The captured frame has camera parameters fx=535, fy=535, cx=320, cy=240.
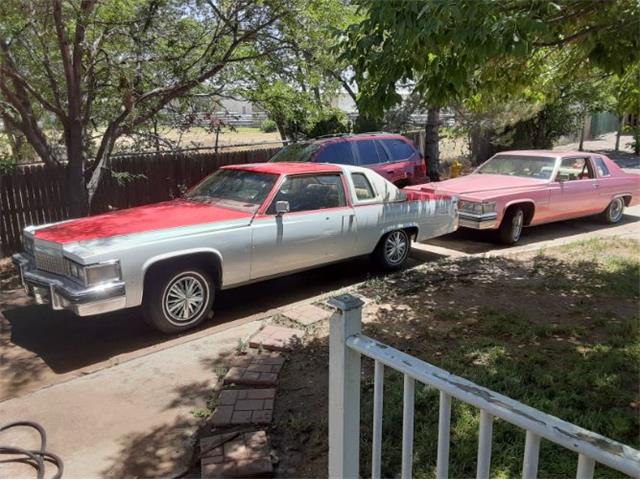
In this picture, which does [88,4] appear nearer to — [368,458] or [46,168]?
[46,168]

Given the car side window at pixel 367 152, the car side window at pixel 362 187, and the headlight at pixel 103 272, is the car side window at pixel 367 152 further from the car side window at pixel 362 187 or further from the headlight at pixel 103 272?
the headlight at pixel 103 272

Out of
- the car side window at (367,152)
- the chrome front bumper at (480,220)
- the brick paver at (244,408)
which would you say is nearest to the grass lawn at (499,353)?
the brick paver at (244,408)

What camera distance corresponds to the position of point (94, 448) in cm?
344

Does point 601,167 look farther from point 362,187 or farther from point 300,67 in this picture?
point 300,67

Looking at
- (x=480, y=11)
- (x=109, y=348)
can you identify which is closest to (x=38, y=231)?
(x=109, y=348)

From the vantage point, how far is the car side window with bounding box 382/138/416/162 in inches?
417

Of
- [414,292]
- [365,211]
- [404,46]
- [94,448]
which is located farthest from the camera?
[365,211]

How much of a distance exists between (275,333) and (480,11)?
128 inches

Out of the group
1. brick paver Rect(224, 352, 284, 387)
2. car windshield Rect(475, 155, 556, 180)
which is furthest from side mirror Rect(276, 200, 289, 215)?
car windshield Rect(475, 155, 556, 180)

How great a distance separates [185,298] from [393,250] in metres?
3.05

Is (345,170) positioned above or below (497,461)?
above

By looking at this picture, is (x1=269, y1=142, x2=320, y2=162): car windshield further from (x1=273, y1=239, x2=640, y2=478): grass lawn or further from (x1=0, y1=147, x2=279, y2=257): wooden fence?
(x1=273, y1=239, x2=640, y2=478): grass lawn

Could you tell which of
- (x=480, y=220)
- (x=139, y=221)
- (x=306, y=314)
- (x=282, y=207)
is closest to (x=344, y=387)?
(x=306, y=314)

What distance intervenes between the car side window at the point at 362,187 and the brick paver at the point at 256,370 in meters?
2.85
